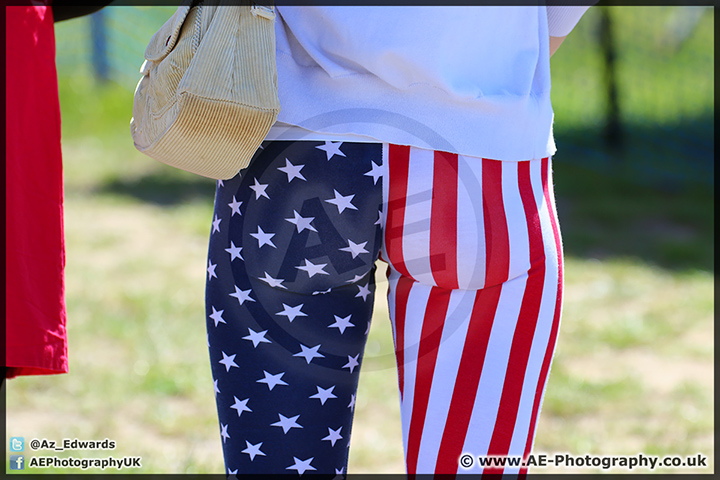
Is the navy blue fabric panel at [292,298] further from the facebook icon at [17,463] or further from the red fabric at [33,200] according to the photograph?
the facebook icon at [17,463]

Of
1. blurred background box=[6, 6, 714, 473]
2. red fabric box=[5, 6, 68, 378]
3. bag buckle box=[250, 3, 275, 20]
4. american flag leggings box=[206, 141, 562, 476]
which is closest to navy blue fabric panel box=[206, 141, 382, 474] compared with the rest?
american flag leggings box=[206, 141, 562, 476]

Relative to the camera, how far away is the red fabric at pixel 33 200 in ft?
3.79

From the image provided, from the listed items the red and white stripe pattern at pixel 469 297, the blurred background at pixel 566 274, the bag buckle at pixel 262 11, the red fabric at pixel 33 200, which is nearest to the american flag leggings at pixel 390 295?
the red and white stripe pattern at pixel 469 297

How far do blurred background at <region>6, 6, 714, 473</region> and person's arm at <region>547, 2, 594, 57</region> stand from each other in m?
1.45

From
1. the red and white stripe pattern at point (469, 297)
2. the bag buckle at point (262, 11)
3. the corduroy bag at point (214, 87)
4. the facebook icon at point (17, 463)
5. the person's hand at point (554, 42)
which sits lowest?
the facebook icon at point (17, 463)

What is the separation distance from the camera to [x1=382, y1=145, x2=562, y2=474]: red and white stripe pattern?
40.1 inches

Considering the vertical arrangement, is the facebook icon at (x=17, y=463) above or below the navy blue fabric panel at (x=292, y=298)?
below

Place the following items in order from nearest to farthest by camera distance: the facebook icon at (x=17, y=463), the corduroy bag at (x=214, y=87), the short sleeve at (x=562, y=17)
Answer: the corduroy bag at (x=214, y=87)
the short sleeve at (x=562, y=17)
the facebook icon at (x=17, y=463)

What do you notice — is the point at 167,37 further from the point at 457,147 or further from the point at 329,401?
the point at 329,401

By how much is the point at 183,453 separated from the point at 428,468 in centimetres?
137

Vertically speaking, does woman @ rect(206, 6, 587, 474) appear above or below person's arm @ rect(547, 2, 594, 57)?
below

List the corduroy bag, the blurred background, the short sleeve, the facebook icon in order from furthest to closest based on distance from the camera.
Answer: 1. the blurred background
2. the facebook icon
3. the short sleeve
4. the corduroy bag

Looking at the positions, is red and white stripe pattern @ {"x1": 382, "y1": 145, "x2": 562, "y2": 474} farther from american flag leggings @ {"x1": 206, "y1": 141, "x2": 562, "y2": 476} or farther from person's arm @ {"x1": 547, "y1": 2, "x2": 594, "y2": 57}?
person's arm @ {"x1": 547, "y1": 2, "x2": 594, "y2": 57}

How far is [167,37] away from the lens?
1.00m
